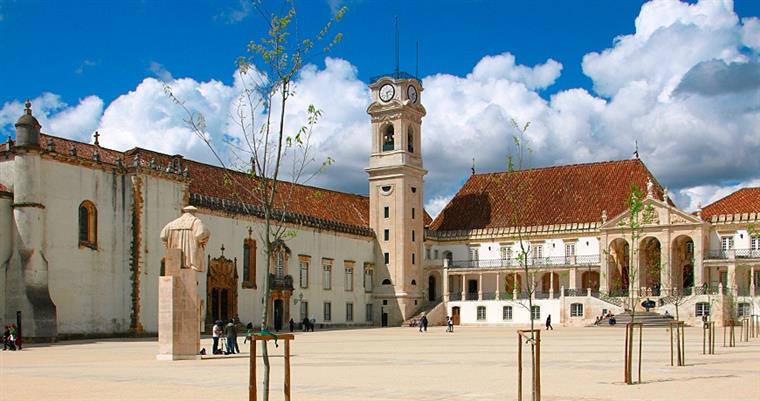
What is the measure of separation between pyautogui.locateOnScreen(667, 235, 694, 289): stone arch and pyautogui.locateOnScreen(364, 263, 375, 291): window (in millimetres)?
22234

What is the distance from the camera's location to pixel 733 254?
69438mm

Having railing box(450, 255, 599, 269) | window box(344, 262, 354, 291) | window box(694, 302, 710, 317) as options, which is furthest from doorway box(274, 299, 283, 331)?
window box(694, 302, 710, 317)

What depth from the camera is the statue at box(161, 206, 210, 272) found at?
95.7 feet

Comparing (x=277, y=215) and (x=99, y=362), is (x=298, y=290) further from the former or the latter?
(x=99, y=362)

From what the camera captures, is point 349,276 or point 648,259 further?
point 349,276

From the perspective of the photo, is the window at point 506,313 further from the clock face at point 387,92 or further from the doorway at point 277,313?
the clock face at point 387,92

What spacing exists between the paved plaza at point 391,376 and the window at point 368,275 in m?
42.6

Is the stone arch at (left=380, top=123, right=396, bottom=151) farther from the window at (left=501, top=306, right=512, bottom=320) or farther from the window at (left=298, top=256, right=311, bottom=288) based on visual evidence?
the window at (left=501, top=306, right=512, bottom=320)

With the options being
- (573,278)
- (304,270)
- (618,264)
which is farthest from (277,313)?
(618,264)

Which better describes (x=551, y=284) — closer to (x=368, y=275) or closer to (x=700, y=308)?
(x=700, y=308)

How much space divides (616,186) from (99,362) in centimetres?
5592

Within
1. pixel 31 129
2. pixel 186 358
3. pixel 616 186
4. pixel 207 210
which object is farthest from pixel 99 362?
pixel 616 186

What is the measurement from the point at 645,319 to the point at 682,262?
1267cm

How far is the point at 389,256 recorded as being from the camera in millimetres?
76438
